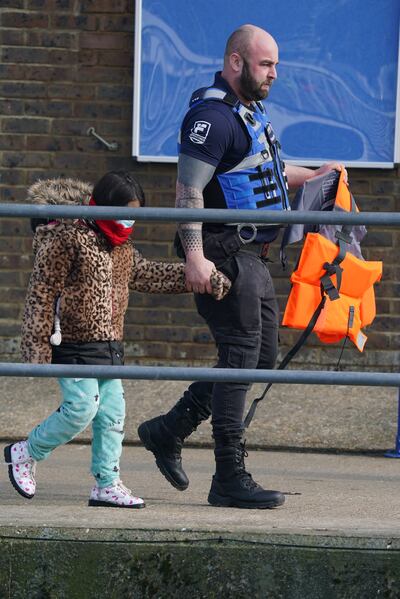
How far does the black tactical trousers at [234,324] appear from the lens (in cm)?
526

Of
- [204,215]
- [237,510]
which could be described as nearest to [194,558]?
[237,510]

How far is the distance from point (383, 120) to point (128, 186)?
310cm

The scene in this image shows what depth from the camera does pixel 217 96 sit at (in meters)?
5.27

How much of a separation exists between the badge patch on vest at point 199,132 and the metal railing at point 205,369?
1078 mm

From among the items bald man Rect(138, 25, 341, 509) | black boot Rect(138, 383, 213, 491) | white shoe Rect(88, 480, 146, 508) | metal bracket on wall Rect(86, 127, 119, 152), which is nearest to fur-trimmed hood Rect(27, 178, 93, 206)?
bald man Rect(138, 25, 341, 509)

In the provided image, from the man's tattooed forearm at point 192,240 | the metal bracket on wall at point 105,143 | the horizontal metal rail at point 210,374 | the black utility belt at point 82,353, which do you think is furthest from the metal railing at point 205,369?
the metal bracket on wall at point 105,143

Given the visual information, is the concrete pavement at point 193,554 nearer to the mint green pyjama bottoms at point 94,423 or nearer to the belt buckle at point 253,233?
the mint green pyjama bottoms at point 94,423

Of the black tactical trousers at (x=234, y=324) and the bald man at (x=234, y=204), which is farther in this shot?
the black tactical trousers at (x=234, y=324)

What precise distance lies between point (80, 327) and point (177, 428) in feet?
1.94

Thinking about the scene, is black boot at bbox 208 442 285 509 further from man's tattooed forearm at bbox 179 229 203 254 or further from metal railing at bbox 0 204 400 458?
metal railing at bbox 0 204 400 458

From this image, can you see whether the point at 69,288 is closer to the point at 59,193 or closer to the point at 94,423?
the point at 59,193

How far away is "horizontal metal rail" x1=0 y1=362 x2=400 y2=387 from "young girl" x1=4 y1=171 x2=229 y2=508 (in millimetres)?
1116

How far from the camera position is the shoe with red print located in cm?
531

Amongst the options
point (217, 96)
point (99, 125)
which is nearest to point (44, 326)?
point (217, 96)
